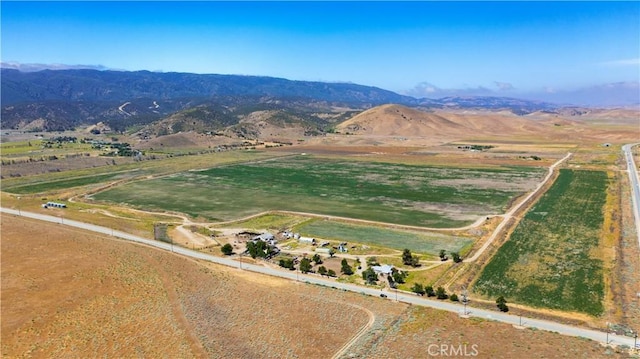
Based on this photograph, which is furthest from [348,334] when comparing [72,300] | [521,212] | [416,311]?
[521,212]

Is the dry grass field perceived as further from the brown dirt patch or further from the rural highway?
the rural highway

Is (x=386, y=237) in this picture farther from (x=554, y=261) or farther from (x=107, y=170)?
(x=107, y=170)

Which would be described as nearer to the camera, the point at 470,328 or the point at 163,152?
the point at 470,328

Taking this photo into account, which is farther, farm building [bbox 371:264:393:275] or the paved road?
the paved road

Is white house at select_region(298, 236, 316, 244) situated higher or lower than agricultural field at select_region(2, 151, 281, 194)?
higher

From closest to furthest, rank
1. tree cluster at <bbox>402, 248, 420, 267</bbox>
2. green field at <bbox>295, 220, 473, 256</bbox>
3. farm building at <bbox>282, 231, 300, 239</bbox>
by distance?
tree cluster at <bbox>402, 248, 420, 267</bbox>
green field at <bbox>295, 220, 473, 256</bbox>
farm building at <bbox>282, 231, 300, 239</bbox>

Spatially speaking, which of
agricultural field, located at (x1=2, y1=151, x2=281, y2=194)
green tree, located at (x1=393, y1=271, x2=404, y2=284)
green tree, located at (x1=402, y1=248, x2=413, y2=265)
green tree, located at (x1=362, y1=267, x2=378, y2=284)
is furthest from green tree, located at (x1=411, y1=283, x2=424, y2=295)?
agricultural field, located at (x1=2, y1=151, x2=281, y2=194)

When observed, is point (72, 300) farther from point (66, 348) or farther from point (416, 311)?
point (416, 311)
